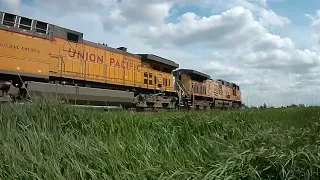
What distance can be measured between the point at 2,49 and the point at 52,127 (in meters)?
6.78

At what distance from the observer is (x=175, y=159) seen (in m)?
4.09

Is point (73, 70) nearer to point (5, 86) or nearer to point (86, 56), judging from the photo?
point (86, 56)

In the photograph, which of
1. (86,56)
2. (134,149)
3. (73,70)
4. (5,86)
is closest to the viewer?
(134,149)

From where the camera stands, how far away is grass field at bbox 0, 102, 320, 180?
3320mm

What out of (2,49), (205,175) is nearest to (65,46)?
(2,49)

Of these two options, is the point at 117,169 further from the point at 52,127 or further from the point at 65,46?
the point at 65,46

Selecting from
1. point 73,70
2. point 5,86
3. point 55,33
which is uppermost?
point 55,33

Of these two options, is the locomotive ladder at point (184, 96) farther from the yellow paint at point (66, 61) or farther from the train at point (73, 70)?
the yellow paint at point (66, 61)

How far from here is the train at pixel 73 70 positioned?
10992mm

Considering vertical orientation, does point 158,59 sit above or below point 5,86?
above

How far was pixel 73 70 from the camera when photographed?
13.4 meters

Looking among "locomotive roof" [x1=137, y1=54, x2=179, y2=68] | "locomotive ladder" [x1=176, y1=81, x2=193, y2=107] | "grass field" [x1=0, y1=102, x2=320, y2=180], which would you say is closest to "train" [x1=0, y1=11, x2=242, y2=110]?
"locomotive roof" [x1=137, y1=54, x2=179, y2=68]

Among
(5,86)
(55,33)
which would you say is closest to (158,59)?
(55,33)

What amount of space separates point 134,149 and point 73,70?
32.1ft
